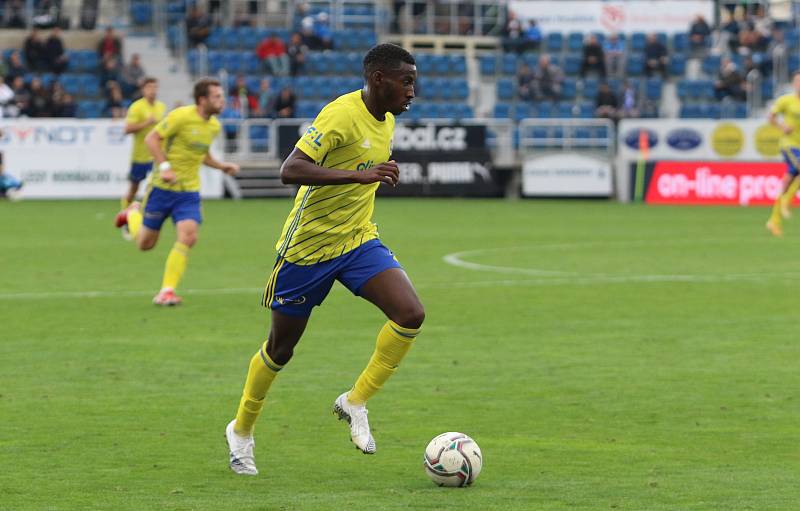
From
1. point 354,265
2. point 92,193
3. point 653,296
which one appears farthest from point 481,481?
point 92,193

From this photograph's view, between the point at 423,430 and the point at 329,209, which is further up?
the point at 329,209

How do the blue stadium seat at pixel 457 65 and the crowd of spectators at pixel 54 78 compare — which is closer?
the crowd of spectators at pixel 54 78

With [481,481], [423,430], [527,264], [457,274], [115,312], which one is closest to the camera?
[481,481]

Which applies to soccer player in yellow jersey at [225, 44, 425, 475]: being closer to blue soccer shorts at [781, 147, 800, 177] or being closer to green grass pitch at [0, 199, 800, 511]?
green grass pitch at [0, 199, 800, 511]

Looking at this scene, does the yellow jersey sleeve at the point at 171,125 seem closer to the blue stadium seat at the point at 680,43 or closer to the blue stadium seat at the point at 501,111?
the blue stadium seat at the point at 501,111

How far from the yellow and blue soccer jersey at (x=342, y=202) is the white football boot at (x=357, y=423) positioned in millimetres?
762

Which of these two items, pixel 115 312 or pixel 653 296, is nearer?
pixel 115 312

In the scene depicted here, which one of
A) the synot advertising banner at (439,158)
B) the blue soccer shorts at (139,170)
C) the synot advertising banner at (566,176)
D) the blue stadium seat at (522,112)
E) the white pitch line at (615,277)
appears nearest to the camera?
the white pitch line at (615,277)

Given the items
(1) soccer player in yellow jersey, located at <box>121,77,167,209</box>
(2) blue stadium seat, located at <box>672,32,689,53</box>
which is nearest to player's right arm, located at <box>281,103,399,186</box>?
(1) soccer player in yellow jersey, located at <box>121,77,167,209</box>

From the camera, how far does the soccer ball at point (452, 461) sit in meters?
7.08

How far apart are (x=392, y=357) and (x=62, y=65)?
3206cm

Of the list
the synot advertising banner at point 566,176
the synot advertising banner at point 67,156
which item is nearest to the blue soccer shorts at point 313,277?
the synot advertising banner at point 67,156

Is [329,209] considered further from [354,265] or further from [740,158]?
[740,158]

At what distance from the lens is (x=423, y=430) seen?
28.3ft
